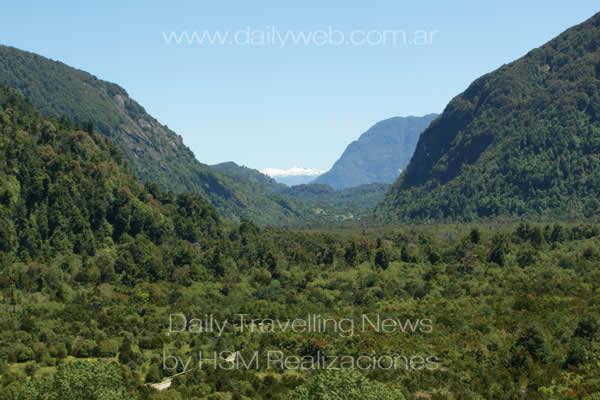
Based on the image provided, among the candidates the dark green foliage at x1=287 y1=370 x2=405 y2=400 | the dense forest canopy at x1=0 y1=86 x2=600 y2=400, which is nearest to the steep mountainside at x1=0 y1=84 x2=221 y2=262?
the dense forest canopy at x1=0 y1=86 x2=600 y2=400

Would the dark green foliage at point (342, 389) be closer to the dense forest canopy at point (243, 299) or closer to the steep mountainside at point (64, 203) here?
the dense forest canopy at point (243, 299)

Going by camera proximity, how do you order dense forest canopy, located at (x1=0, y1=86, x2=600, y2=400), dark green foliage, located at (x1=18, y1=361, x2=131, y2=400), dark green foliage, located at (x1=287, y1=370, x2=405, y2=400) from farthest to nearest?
dense forest canopy, located at (x1=0, y1=86, x2=600, y2=400), dark green foliage, located at (x1=18, y1=361, x2=131, y2=400), dark green foliage, located at (x1=287, y1=370, x2=405, y2=400)

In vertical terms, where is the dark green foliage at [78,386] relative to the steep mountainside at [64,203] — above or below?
below

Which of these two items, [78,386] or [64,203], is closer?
[78,386]

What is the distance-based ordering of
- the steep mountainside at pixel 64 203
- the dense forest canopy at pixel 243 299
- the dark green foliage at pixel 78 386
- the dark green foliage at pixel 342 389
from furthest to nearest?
1. the steep mountainside at pixel 64 203
2. the dense forest canopy at pixel 243 299
3. the dark green foliage at pixel 78 386
4. the dark green foliage at pixel 342 389

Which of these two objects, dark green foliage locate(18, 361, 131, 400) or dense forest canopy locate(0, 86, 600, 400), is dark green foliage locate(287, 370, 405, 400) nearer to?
dense forest canopy locate(0, 86, 600, 400)

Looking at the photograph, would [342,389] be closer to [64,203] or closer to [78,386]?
[78,386]

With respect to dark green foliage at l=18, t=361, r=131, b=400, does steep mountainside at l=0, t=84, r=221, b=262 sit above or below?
above

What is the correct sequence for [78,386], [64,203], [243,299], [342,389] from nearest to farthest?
[342,389]
[78,386]
[243,299]
[64,203]

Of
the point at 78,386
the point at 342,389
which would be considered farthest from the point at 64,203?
the point at 342,389

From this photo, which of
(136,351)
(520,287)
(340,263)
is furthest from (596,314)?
(340,263)

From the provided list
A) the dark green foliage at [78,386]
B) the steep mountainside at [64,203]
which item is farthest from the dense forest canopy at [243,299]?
the steep mountainside at [64,203]

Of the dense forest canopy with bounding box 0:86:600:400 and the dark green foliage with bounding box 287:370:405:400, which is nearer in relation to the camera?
the dark green foliage with bounding box 287:370:405:400

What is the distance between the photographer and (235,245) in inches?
7746
